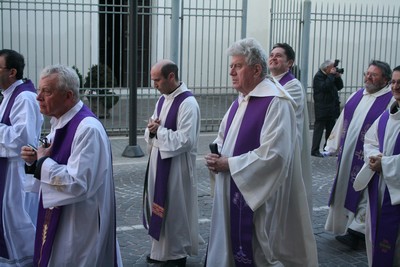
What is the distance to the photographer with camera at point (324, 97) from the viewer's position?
35.4 ft

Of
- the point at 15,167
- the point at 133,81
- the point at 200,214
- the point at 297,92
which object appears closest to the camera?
the point at 15,167

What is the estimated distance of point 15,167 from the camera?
493cm

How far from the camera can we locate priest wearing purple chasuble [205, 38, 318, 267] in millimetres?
3977

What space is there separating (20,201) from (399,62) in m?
14.7

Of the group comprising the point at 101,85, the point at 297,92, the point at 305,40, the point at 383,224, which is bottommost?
the point at 383,224

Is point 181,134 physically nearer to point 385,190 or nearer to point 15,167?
point 15,167

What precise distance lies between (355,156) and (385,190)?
1.32 meters

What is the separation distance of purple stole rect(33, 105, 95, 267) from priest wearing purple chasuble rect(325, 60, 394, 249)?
10.9 feet

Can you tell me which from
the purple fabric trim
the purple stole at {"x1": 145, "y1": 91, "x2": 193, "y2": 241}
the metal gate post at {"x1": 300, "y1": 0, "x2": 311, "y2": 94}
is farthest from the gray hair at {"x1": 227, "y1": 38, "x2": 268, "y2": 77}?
the metal gate post at {"x1": 300, "y1": 0, "x2": 311, "y2": 94}

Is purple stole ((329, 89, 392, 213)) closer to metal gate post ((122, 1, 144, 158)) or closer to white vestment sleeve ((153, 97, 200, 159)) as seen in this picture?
white vestment sleeve ((153, 97, 200, 159))

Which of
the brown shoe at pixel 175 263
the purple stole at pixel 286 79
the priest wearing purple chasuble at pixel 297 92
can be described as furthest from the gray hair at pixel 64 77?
the purple stole at pixel 286 79

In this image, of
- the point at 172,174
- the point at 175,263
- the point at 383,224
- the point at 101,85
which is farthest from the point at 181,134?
the point at 101,85

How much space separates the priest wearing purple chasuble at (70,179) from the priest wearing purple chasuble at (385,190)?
228cm

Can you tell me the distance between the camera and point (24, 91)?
4855 millimetres
